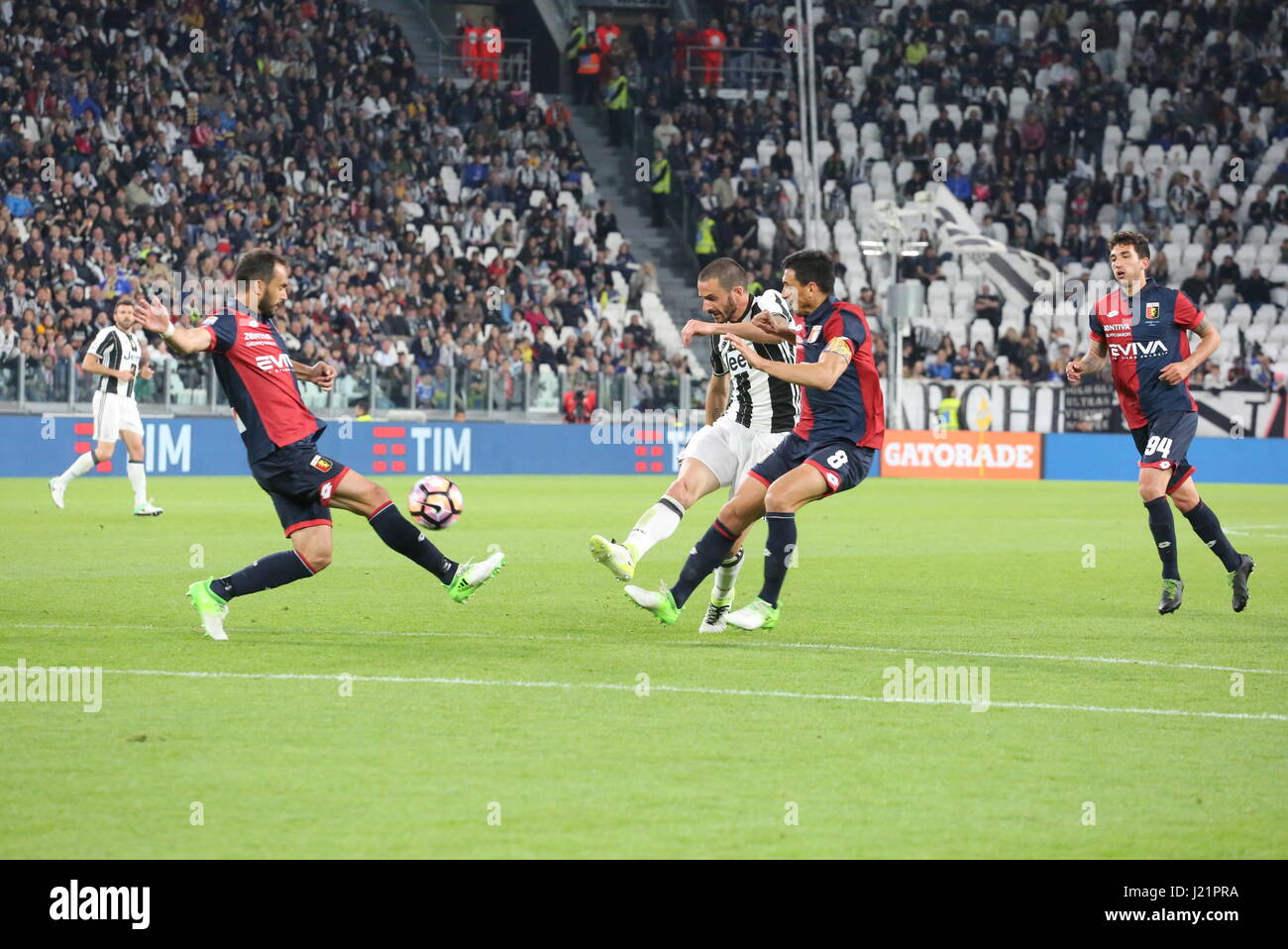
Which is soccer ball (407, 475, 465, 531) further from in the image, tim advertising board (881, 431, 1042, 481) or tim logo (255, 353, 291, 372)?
tim advertising board (881, 431, 1042, 481)

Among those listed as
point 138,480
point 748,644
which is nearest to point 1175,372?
point 748,644

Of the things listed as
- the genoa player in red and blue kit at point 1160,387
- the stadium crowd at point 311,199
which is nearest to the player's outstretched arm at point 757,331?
the genoa player in red and blue kit at point 1160,387

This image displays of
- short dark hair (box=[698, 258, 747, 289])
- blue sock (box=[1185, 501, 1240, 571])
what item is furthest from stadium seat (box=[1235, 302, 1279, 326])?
short dark hair (box=[698, 258, 747, 289])

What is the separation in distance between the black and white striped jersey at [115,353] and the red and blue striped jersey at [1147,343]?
1305cm

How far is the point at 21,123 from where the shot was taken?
3491 cm

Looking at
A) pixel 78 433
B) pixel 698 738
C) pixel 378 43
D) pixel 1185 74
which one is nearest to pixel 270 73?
pixel 378 43

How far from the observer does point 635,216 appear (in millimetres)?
43812

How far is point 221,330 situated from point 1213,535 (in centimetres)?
690

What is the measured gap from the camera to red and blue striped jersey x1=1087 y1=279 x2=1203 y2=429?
12.7 m

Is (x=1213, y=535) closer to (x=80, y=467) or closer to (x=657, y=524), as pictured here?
(x=657, y=524)

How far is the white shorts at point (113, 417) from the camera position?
2211 centimetres

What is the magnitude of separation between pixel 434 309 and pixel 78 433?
27.4ft

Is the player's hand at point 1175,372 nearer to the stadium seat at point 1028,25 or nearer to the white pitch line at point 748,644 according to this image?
the white pitch line at point 748,644
